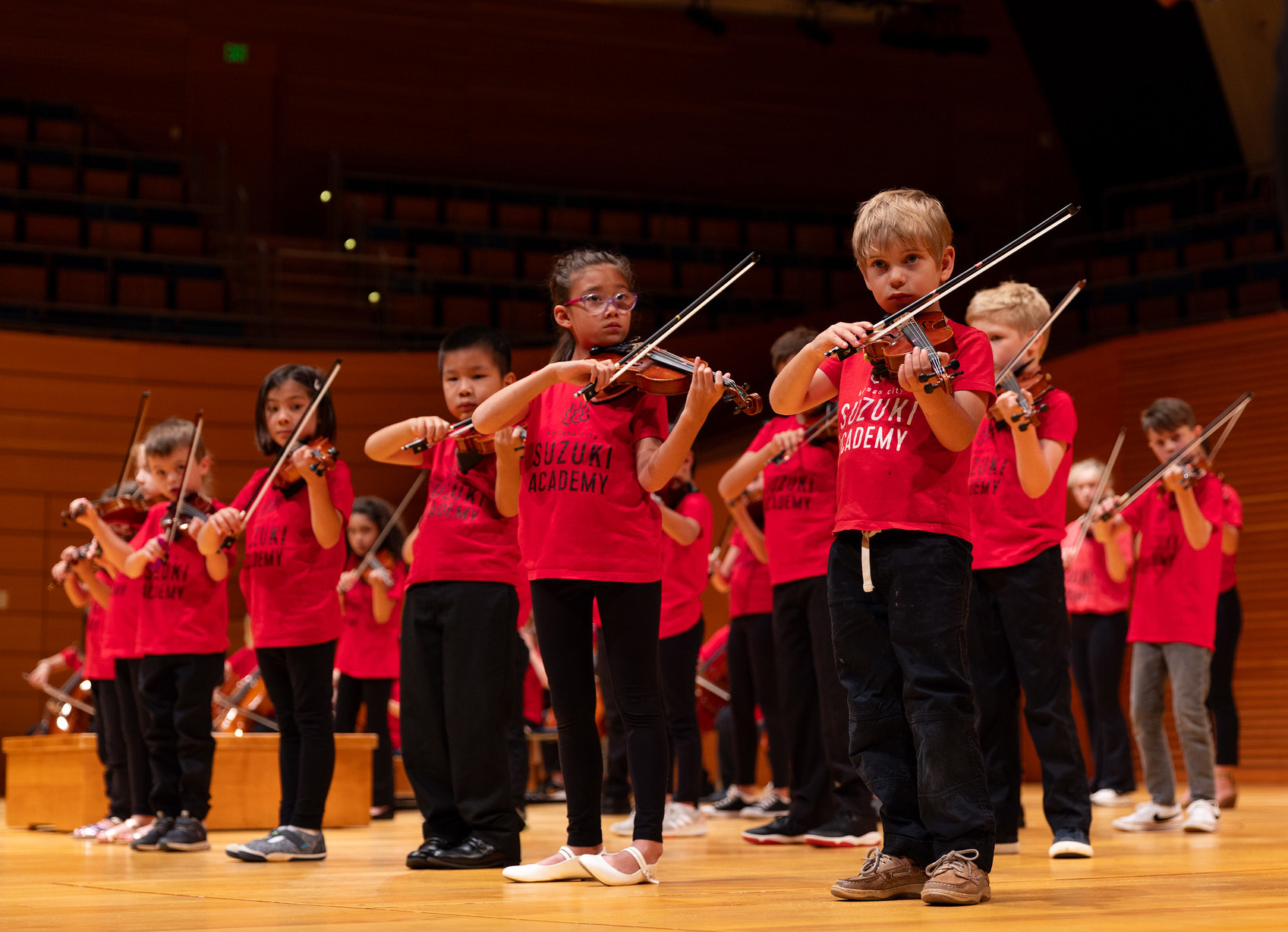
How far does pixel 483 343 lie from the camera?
3439 millimetres

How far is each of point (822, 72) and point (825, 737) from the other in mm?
11300

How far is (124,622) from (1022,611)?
9.36ft

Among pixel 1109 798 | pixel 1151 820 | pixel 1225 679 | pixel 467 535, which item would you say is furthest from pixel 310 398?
pixel 1225 679

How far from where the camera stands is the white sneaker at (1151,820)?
4488 mm

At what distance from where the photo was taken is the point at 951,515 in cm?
253

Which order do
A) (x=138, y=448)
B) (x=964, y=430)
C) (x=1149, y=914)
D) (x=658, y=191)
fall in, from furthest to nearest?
(x=658, y=191) < (x=138, y=448) < (x=964, y=430) < (x=1149, y=914)

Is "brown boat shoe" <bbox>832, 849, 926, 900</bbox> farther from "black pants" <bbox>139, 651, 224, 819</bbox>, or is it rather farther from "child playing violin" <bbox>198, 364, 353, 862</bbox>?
"black pants" <bbox>139, 651, 224, 819</bbox>

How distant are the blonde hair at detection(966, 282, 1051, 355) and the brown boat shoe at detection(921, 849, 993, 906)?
1.56 meters

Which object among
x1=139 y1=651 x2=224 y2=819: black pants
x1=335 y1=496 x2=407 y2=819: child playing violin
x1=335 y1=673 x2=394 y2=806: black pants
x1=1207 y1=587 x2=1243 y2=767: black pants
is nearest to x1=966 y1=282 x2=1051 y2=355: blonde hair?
x1=139 y1=651 x2=224 y2=819: black pants

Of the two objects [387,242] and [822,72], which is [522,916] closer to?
[387,242]

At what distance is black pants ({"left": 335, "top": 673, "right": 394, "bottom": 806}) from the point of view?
596 cm

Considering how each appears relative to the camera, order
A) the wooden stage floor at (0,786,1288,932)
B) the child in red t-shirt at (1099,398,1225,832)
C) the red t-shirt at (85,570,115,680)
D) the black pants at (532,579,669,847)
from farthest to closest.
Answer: the red t-shirt at (85,570,115,680) → the child in red t-shirt at (1099,398,1225,832) → the black pants at (532,579,669,847) → the wooden stage floor at (0,786,1288,932)

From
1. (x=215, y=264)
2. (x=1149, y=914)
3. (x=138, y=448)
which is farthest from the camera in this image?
(x=215, y=264)

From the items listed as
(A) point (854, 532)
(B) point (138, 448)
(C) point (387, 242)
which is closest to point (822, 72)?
(C) point (387, 242)
